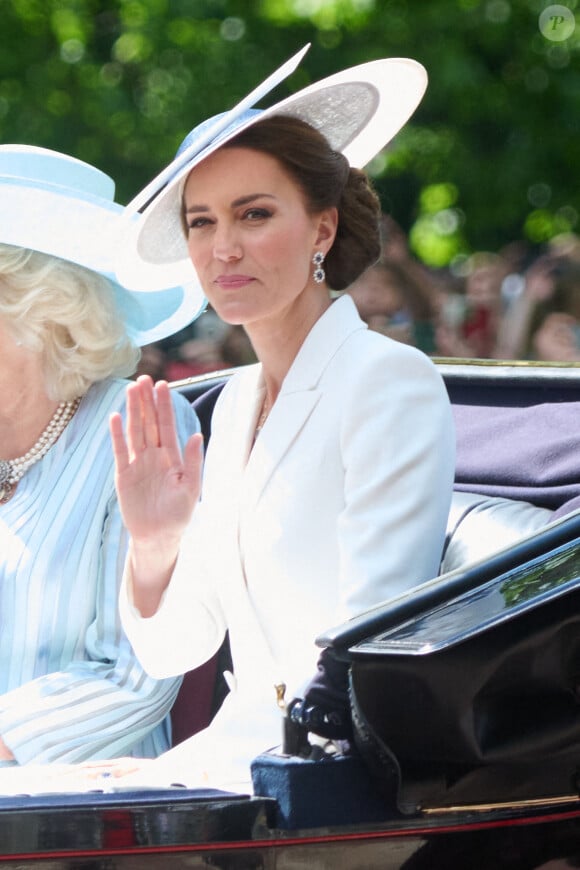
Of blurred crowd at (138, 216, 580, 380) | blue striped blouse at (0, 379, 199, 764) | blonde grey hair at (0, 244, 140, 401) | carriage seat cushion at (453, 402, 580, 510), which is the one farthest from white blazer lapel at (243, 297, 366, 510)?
blurred crowd at (138, 216, 580, 380)

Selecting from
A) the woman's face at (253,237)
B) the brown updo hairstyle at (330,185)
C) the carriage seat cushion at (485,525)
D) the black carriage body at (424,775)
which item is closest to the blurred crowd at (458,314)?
the carriage seat cushion at (485,525)

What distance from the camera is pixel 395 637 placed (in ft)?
5.55

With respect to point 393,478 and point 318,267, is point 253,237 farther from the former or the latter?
point 393,478

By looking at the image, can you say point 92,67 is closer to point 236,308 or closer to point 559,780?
point 236,308

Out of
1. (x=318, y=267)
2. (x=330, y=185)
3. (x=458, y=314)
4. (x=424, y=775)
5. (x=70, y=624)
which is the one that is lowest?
(x=424, y=775)

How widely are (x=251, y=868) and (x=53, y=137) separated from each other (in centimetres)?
661

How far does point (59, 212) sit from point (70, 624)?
774 mm

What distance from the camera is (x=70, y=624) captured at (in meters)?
2.71

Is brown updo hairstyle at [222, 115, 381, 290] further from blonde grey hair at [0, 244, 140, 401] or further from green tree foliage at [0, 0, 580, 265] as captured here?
green tree foliage at [0, 0, 580, 265]

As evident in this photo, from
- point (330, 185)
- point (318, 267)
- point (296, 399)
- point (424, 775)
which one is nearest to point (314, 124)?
point (330, 185)

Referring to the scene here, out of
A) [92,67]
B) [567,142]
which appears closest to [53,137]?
[92,67]

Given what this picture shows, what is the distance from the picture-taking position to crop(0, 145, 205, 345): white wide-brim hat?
2795 mm

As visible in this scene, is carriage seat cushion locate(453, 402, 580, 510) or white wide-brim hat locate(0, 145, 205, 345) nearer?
carriage seat cushion locate(453, 402, 580, 510)

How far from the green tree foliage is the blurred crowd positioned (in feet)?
5.49
